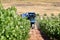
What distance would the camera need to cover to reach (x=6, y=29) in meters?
5.80

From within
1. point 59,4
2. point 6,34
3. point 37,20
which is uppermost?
point 6,34

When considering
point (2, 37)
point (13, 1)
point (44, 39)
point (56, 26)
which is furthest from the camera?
point (13, 1)

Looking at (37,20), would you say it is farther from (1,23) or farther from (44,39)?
(1,23)

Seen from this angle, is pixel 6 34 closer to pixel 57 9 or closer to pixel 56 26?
pixel 56 26

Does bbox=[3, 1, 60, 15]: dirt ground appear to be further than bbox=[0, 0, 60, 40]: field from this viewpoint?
No

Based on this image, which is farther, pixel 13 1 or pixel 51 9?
pixel 13 1

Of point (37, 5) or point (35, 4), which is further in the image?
point (35, 4)

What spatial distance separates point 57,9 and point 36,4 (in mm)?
8082

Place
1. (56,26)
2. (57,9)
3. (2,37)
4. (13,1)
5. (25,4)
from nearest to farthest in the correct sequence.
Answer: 1. (2,37)
2. (56,26)
3. (57,9)
4. (25,4)
5. (13,1)

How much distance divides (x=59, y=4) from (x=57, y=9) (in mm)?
6508

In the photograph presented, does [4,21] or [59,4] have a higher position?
[4,21]

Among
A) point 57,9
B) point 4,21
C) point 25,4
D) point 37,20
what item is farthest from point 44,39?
point 25,4

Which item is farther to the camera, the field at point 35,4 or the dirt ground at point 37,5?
the field at point 35,4

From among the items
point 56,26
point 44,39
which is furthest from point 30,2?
point 56,26
